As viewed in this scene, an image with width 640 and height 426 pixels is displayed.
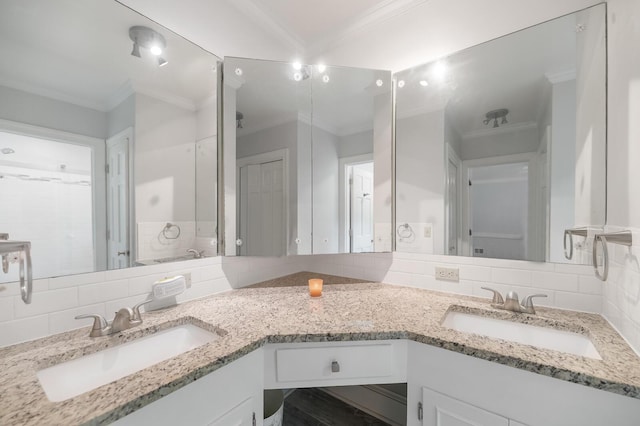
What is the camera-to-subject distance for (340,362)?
3.38 feet

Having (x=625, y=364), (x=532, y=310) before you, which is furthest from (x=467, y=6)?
(x=625, y=364)

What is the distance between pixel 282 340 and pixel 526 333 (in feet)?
3.46

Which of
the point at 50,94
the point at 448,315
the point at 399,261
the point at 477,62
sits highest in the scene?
the point at 477,62

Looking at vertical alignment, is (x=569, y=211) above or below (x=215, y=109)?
below

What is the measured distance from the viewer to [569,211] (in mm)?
1188

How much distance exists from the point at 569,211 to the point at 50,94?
7.19 ft

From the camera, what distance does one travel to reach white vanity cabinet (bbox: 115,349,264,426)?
706 mm

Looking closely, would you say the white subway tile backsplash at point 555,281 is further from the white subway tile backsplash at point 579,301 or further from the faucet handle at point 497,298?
the faucet handle at point 497,298

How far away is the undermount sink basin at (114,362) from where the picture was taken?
81 centimetres

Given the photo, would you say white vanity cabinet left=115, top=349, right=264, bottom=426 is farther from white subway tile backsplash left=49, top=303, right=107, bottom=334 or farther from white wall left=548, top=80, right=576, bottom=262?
white wall left=548, top=80, right=576, bottom=262

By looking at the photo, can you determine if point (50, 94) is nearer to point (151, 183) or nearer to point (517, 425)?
point (151, 183)

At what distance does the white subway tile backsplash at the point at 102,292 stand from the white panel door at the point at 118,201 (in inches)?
3.0

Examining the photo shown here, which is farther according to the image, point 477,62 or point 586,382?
point 477,62

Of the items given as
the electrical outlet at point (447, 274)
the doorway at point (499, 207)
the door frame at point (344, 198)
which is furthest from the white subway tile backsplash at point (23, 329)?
the doorway at point (499, 207)
